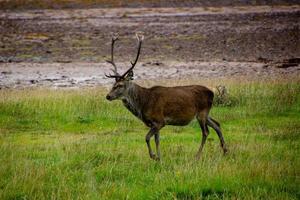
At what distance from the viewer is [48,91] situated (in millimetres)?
22766

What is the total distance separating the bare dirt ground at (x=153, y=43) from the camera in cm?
2783

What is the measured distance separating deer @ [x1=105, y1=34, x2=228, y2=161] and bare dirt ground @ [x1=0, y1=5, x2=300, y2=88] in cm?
1020

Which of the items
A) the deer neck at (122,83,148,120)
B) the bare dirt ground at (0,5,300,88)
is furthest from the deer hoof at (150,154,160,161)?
the bare dirt ground at (0,5,300,88)

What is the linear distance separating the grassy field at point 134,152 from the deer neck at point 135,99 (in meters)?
0.83

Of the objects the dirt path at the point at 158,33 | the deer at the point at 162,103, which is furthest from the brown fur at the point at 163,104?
the dirt path at the point at 158,33

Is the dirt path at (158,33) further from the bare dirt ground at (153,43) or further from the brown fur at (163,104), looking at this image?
the brown fur at (163,104)

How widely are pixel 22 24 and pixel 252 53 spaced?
22.4 m

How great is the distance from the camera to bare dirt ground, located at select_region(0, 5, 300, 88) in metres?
27.8

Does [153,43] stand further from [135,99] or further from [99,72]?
[135,99]

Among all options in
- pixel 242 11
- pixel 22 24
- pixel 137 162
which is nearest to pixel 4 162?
pixel 137 162

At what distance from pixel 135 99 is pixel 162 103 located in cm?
59

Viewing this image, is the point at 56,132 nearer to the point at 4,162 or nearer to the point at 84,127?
the point at 84,127

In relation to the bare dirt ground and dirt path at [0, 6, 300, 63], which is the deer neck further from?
dirt path at [0, 6, 300, 63]

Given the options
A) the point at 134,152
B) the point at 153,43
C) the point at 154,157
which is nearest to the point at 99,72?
the point at 153,43
